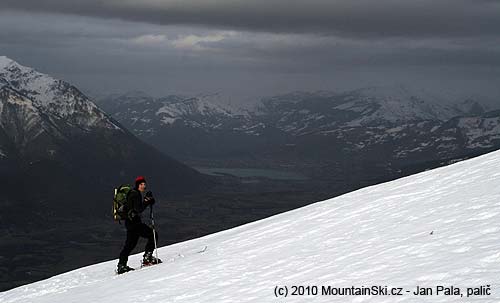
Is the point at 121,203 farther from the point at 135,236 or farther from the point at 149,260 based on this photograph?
the point at 149,260

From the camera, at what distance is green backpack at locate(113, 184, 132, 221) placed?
18.7m

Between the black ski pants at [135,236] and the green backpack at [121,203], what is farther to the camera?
the black ski pants at [135,236]

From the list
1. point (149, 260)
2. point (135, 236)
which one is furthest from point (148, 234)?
point (149, 260)

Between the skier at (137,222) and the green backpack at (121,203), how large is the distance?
6.0 inches

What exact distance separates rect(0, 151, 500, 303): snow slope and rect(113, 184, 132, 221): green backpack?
2170mm

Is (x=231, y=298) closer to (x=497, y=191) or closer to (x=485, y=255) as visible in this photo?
(x=485, y=255)

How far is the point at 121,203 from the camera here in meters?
18.8

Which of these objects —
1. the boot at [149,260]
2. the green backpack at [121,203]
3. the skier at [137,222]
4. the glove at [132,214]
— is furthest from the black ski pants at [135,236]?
the green backpack at [121,203]

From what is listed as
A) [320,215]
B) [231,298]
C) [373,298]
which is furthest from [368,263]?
[320,215]

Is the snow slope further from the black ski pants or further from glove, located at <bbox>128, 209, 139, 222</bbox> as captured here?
glove, located at <bbox>128, 209, 139, 222</bbox>

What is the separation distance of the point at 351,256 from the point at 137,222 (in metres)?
8.75

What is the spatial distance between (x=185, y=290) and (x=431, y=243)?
6.64 m

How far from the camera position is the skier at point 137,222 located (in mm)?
18703

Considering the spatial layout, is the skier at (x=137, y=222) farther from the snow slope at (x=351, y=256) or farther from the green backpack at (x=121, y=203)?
the snow slope at (x=351, y=256)
